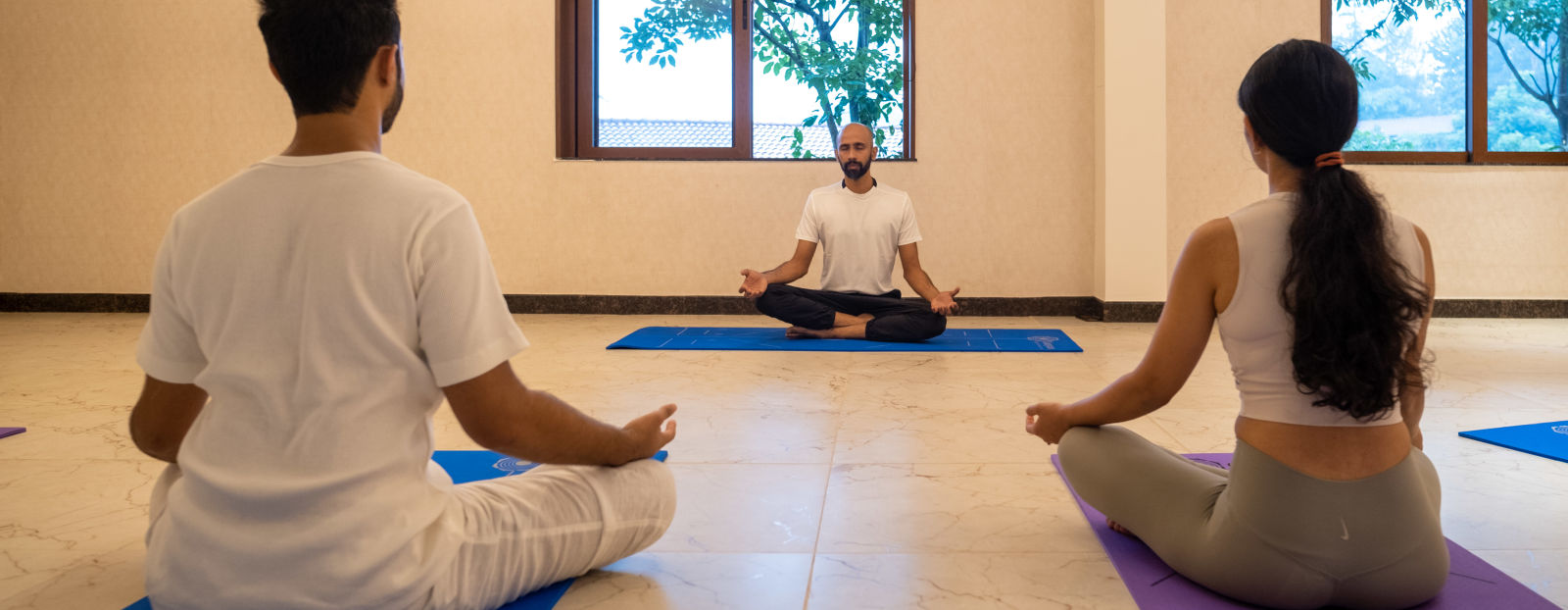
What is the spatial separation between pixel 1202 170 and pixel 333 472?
221 inches

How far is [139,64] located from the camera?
245 inches

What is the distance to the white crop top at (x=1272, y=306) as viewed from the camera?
1.37 meters

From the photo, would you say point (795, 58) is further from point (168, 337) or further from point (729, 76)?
point (168, 337)

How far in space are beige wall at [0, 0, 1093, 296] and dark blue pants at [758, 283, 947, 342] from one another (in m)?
1.42

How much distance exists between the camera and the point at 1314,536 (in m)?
1.36

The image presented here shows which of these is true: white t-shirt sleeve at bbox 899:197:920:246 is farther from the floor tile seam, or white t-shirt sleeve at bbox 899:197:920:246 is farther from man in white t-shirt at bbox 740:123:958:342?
the floor tile seam

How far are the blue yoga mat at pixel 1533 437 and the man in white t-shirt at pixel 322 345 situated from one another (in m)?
2.31

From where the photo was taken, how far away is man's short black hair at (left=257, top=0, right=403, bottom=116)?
113 centimetres

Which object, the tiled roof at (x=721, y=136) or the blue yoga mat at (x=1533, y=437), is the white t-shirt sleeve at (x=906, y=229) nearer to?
the tiled roof at (x=721, y=136)

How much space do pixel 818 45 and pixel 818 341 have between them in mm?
2283

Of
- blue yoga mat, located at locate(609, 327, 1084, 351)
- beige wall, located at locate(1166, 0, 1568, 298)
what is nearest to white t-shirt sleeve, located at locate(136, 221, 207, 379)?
blue yoga mat, located at locate(609, 327, 1084, 351)

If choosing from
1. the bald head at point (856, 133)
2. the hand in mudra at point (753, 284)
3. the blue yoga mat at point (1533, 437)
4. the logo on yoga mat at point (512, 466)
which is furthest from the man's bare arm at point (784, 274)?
the blue yoga mat at point (1533, 437)

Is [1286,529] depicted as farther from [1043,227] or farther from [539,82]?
[539,82]

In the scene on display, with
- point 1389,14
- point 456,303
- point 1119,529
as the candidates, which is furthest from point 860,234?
point 456,303
